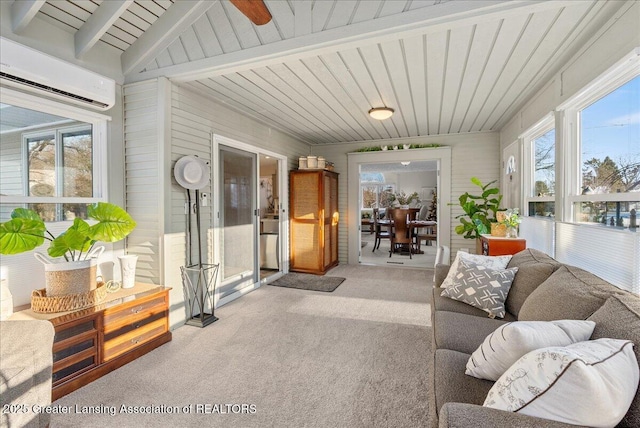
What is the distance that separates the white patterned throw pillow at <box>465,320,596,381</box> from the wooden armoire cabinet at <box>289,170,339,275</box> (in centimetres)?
403

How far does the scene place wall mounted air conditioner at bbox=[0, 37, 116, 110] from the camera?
2.07m

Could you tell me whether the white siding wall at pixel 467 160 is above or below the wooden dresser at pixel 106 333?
above

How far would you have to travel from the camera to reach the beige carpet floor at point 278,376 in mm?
1739

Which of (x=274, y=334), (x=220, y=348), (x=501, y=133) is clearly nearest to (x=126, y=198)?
(x=220, y=348)

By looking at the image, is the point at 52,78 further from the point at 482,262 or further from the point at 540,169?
the point at 540,169

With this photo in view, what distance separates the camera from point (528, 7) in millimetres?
1817

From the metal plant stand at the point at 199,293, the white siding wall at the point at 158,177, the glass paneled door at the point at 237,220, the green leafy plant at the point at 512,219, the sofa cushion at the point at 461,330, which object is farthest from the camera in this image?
the glass paneled door at the point at 237,220

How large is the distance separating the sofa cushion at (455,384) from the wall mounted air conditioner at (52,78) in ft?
10.7

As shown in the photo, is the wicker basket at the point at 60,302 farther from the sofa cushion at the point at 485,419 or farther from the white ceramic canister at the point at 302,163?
the white ceramic canister at the point at 302,163

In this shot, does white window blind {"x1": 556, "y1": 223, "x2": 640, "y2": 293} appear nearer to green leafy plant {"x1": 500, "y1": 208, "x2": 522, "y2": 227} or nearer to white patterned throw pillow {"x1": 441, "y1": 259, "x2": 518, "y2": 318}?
white patterned throw pillow {"x1": 441, "y1": 259, "x2": 518, "y2": 318}

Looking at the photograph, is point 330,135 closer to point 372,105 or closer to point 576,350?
point 372,105

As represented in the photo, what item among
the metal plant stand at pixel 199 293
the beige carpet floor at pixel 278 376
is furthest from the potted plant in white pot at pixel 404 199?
the metal plant stand at pixel 199 293

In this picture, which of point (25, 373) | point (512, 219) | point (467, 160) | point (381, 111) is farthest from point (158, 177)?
point (467, 160)

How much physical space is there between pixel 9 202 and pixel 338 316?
9.83ft
